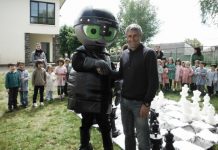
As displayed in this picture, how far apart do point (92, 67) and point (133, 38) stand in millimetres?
622

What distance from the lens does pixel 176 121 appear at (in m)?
6.38

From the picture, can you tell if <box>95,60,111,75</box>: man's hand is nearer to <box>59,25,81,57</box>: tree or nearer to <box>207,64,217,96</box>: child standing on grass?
<box>207,64,217,96</box>: child standing on grass

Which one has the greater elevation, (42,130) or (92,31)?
(92,31)

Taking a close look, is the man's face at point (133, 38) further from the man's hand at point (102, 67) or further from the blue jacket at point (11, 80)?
the blue jacket at point (11, 80)

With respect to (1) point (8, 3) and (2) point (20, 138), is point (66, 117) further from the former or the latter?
(1) point (8, 3)

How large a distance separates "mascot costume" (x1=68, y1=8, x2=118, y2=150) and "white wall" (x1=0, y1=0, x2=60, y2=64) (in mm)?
17930

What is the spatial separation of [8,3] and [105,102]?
18795 mm

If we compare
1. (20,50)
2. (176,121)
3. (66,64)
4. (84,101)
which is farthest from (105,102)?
(20,50)

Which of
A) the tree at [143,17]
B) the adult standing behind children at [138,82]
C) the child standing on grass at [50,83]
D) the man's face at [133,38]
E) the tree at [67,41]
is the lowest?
the child standing on grass at [50,83]

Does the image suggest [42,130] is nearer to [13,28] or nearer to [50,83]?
[50,83]

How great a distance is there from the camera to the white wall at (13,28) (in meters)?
20.5

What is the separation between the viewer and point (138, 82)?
366 centimetres

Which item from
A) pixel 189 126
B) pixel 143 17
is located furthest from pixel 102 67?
pixel 143 17

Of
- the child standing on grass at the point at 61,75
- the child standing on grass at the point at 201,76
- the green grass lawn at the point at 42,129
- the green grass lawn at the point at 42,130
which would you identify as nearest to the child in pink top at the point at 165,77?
the child standing on grass at the point at 201,76
